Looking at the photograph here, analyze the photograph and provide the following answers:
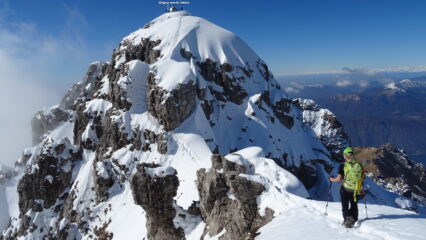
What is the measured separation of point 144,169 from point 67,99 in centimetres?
12265

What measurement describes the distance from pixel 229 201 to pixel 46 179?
221 feet

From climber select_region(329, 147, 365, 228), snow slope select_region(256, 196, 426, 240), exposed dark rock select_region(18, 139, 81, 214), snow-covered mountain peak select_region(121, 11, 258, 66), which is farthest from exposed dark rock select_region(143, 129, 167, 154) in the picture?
climber select_region(329, 147, 365, 228)

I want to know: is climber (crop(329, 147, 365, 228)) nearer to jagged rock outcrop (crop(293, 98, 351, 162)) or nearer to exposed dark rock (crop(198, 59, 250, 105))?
exposed dark rock (crop(198, 59, 250, 105))

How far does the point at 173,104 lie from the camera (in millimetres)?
80688

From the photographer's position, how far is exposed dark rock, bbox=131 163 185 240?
4358cm

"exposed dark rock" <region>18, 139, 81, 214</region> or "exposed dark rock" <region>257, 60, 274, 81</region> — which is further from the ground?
"exposed dark rock" <region>257, 60, 274, 81</region>

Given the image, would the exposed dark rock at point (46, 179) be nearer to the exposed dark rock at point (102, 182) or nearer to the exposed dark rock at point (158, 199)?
the exposed dark rock at point (102, 182)

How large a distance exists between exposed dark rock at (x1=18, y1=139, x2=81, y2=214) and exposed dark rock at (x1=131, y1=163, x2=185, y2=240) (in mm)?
51413

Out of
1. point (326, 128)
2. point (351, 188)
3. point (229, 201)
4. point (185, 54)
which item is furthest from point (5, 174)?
point (326, 128)

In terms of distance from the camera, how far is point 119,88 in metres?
87.9

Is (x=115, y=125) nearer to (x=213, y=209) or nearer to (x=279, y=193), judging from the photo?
(x=213, y=209)

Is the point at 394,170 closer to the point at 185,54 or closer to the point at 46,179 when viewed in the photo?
the point at 185,54

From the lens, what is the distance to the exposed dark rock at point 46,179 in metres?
86.8

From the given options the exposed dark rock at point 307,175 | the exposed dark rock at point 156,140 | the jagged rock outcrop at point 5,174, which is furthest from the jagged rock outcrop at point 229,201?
the jagged rock outcrop at point 5,174
